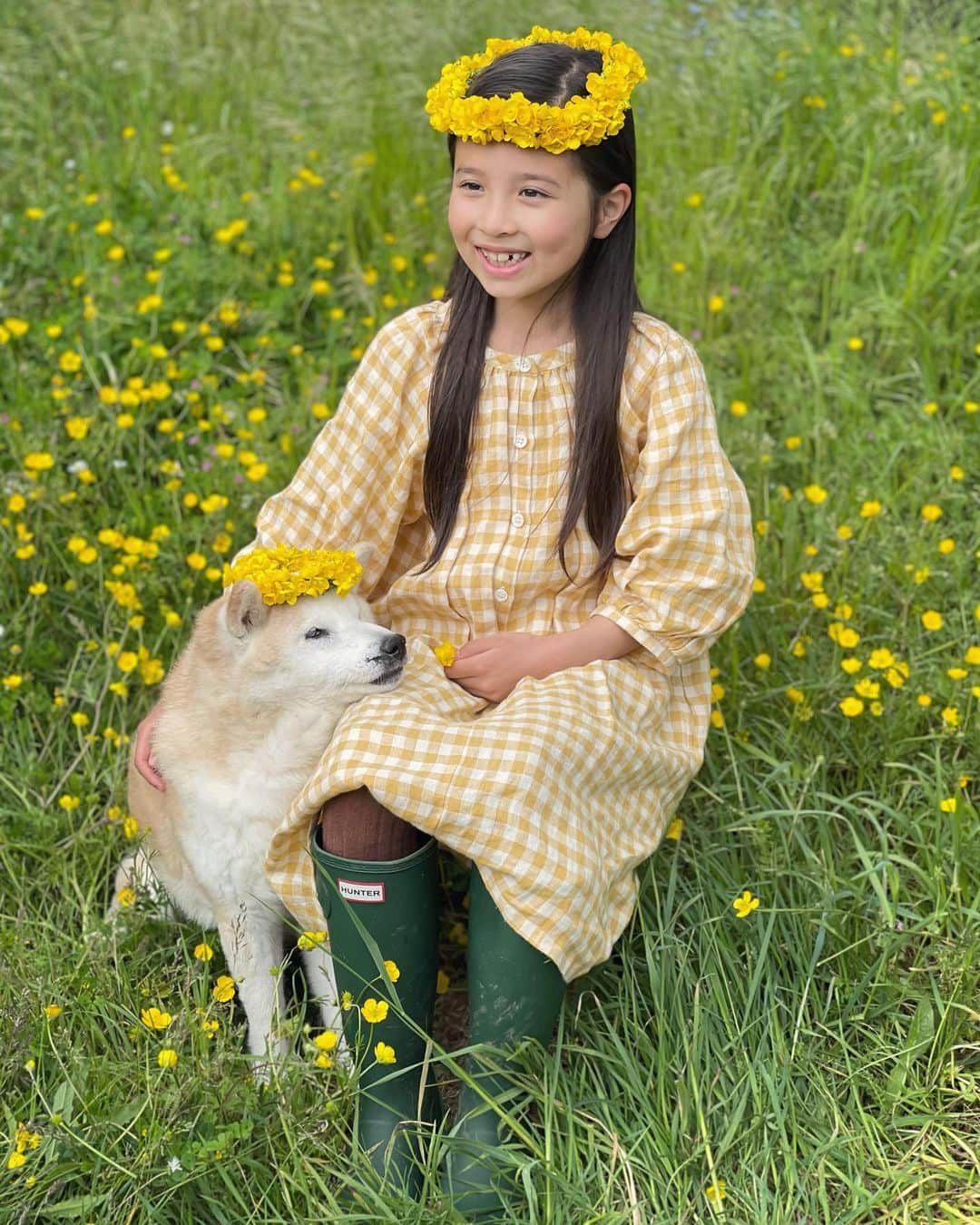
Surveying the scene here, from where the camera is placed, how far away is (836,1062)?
2250 mm

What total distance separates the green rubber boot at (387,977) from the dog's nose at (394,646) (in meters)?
0.33

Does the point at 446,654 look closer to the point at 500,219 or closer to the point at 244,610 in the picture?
the point at 244,610

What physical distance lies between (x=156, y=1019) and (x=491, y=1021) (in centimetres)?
57

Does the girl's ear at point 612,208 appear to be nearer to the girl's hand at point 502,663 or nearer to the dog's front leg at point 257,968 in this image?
the girl's hand at point 502,663

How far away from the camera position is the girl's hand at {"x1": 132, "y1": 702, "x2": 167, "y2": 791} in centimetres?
238

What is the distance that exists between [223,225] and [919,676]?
2.73m

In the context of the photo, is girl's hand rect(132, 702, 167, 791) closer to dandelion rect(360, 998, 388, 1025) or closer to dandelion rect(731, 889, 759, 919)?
dandelion rect(360, 998, 388, 1025)

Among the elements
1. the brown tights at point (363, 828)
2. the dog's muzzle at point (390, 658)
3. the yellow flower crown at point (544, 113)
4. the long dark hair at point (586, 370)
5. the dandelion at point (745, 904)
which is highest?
the yellow flower crown at point (544, 113)

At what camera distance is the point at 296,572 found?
7.08ft

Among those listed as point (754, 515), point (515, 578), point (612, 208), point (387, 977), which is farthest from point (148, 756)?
point (754, 515)

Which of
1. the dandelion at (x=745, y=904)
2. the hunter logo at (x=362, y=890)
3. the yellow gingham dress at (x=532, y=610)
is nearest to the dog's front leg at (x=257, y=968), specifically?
the yellow gingham dress at (x=532, y=610)

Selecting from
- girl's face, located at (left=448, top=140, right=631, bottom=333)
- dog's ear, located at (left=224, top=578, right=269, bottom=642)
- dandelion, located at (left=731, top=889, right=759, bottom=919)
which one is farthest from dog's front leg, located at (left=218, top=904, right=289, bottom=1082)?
girl's face, located at (left=448, top=140, right=631, bottom=333)

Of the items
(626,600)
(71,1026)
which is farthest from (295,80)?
(71,1026)

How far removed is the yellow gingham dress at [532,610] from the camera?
79.0 inches
